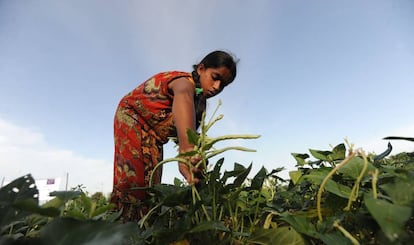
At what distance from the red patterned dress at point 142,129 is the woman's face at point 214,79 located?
148 mm

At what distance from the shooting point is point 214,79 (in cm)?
129

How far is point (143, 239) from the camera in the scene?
38 centimetres

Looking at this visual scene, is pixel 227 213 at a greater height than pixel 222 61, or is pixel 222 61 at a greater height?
pixel 222 61

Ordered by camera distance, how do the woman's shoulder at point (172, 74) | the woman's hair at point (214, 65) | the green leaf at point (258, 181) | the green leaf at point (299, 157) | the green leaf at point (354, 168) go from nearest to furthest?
1. the green leaf at point (354, 168)
2. the green leaf at point (258, 181)
3. the green leaf at point (299, 157)
4. the woman's shoulder at point (172, 74)
5. the woman's hair at point (214, 65)

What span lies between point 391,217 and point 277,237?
0.60 feet

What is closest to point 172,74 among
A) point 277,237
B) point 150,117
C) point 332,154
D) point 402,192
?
point 150,117

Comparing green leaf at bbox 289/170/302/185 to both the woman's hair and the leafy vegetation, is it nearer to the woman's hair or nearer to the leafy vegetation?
the leafy vegetation

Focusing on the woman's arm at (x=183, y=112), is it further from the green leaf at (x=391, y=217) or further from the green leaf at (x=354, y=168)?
the green leaf at (x=391, y=217)

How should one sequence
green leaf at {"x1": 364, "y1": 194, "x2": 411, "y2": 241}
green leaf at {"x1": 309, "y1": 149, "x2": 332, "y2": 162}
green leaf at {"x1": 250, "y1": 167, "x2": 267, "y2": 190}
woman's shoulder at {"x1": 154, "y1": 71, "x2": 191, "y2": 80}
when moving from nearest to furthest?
green leaf at {"x1": 364, "y1": 194, "x2": 411, "y2": 241}, green leaf at {"x1": 250, "y1": 167, "x2": 267, "y2": 190}, green leaf at {"x1": 309, "y1": 149, "x2": 332, "y2": 162}, woman's shoulder at {"x1": 154, "y1": 71, "x2": 191, "y2": 80}

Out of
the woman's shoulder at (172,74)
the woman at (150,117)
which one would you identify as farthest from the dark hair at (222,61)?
the woman's shoulder at (172,74)

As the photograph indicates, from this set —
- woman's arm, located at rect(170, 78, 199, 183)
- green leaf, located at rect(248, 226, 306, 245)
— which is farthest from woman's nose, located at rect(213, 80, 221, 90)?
green leaf, located at rect(248, 226, 306, 245)

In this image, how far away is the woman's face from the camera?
4.20ft

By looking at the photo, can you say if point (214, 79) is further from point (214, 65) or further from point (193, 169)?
point (193, 169)

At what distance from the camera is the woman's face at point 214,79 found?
128 centimetres
